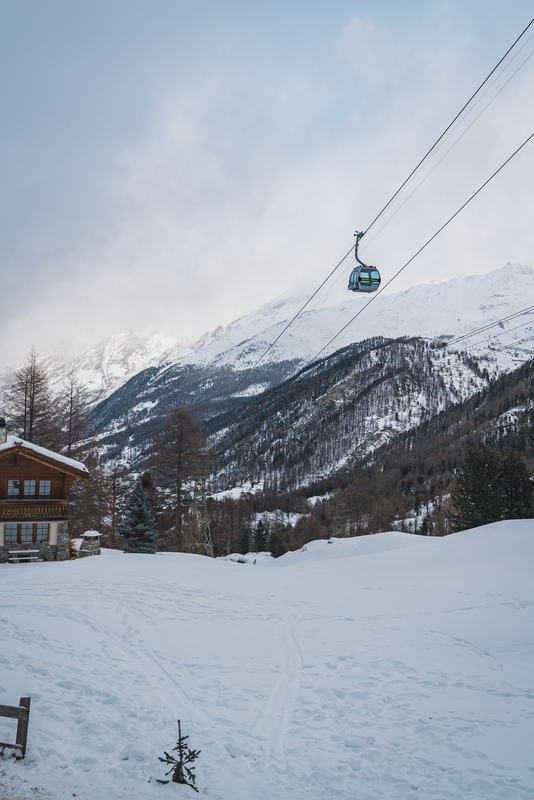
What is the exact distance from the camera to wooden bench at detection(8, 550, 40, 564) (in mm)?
22719

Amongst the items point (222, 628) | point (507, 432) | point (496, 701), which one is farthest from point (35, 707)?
point (507, 432)

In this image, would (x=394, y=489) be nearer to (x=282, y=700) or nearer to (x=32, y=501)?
(x=32, y=501)

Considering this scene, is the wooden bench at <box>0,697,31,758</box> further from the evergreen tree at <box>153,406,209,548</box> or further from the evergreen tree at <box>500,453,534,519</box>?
the evergreen tree at <box>500,453,534,519</box>

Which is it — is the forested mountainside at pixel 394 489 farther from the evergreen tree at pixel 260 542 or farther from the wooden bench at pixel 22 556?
the wooden bench at pixel 22 556

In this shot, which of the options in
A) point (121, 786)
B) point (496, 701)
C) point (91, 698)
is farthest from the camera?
point (496, 701)

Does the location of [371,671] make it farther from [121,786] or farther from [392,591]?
[392,591]

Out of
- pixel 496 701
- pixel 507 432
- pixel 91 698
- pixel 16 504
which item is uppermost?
pixel 507 432

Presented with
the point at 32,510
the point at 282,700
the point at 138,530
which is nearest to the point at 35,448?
the point at 32,510

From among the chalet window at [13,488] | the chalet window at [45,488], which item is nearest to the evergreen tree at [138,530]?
the chalet window at [45,488]

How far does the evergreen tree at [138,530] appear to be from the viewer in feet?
87.8

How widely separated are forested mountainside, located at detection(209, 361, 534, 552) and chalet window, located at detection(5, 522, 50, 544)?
6119 cm

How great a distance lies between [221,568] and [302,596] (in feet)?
24.3

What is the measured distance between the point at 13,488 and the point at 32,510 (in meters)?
1.61

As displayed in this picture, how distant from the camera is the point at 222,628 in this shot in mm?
12938
